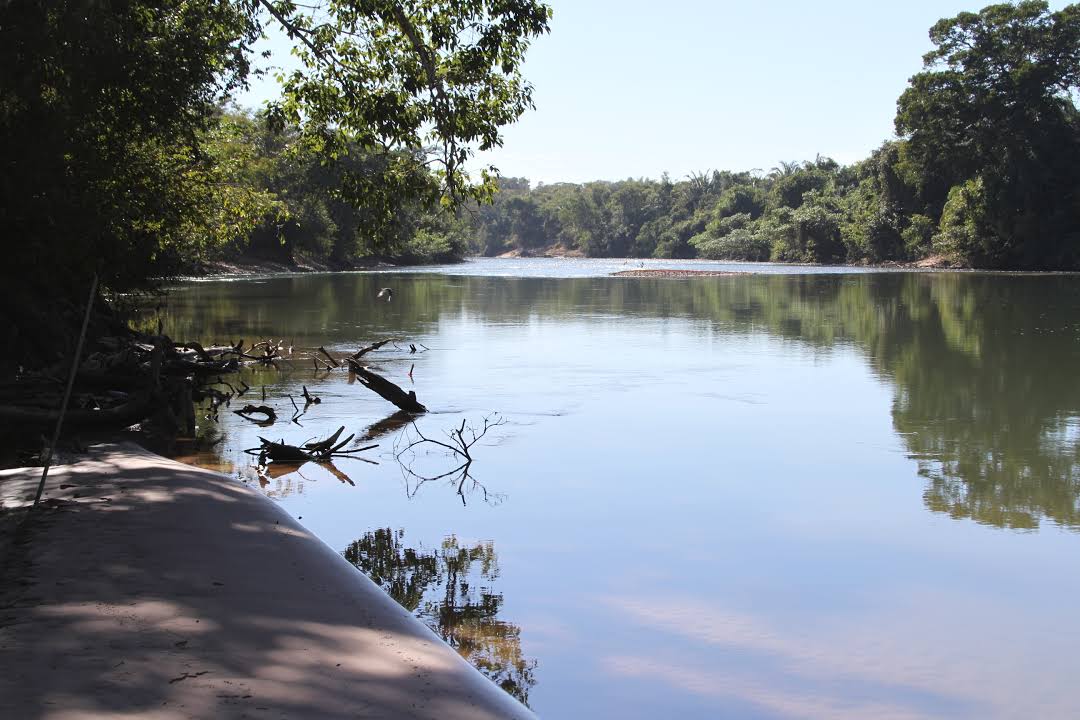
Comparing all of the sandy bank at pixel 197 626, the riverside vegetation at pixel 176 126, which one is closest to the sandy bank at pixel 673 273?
the riverside vegetation at pixel 176 126

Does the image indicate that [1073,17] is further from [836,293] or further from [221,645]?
[221,645]

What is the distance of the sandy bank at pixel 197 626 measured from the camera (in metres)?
4.31

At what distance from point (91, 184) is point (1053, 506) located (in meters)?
11.2

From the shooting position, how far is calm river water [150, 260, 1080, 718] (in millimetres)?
6117

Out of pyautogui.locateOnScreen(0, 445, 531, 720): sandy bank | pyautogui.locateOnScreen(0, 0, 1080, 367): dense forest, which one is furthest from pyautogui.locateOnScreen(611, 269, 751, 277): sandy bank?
pyautogui.locateOnScreen(0, 445, 531, 720): sandy bank

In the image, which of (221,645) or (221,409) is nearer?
(221,645)

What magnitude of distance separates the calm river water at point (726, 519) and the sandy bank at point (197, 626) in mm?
800

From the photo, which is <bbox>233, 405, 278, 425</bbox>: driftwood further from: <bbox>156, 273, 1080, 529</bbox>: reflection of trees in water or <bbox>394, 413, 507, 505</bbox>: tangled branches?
<bbox>156, 273, 1080, 529</bbox>: reflection of trees in water

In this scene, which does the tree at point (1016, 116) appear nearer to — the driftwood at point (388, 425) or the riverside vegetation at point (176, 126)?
the riverside vegetation at point (176, 126)

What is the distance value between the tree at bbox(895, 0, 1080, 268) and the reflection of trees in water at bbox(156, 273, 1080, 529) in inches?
256

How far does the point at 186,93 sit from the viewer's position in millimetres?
13227

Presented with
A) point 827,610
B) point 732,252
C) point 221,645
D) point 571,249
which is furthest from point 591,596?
point 571,249

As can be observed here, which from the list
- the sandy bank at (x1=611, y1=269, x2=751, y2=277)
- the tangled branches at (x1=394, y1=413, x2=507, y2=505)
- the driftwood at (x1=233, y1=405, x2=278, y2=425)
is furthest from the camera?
the sandy bank at (x1=611, y1=269, x2=751, y2=277)

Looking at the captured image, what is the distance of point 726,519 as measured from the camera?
30.5 ft
